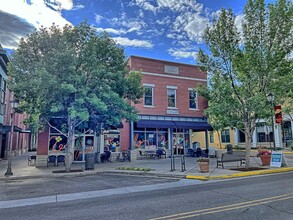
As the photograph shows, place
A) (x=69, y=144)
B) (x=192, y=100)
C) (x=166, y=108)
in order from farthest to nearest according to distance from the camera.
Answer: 1. (x=192, y=100)
2. (x=166, y=108)
3. (x=69, y=144)

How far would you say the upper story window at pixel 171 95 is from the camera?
2638cm

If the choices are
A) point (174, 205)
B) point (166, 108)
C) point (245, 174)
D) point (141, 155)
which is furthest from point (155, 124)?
point (174, 205)

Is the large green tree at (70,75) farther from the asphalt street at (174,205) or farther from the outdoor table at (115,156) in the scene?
the asphalt street at (174,205)

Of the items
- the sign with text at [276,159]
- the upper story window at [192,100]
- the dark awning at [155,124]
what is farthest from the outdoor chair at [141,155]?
the sign with text at [276,159]

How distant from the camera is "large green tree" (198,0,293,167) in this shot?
593 inches

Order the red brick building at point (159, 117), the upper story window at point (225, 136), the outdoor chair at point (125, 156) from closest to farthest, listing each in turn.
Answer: the outdoor chair at point (125, 156), the red brick building at point (159, 117), the upper story window at point (225, 136)

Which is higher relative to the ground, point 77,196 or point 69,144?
point 69,144

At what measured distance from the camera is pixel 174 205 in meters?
7.13

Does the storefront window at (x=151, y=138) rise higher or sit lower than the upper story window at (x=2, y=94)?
lower

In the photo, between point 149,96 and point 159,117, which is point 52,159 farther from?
point 149,96

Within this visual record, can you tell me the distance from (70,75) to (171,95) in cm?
1410

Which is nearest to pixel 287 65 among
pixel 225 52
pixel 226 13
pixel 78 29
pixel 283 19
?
pixel 283 19

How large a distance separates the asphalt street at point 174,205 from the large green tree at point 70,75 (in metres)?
6.99

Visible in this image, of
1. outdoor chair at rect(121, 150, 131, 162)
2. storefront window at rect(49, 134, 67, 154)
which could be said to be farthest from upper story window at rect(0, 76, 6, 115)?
outdoor chair at rect(121, 150, 131, 162)
